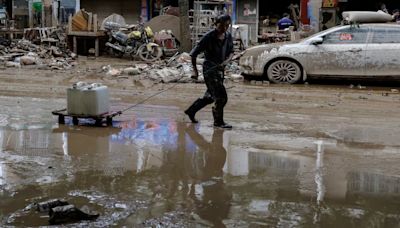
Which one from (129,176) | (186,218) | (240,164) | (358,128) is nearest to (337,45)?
(358,128)

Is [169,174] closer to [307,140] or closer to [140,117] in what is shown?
[307,140]

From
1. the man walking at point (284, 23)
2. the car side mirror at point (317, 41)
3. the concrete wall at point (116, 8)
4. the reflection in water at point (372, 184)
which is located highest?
the concrete wall at point (116, 8)

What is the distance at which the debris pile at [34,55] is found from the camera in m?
17.1

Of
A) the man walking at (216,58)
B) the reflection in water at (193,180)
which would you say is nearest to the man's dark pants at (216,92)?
the man walking at (216,58)

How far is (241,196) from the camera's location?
5211 mm

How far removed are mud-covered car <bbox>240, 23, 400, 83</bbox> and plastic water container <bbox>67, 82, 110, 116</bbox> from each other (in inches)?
241

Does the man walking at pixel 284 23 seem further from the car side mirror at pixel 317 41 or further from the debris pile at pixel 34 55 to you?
the car side mirror at pixel 317 41

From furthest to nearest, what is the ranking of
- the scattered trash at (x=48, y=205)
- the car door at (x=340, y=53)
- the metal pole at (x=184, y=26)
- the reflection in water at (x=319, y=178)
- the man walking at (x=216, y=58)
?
the metal pole at (x=184, y=26)
the car door at (x=340, y=53)
the man walking at (x=216, y=58)
the reflection in water at (x=319, y=178)
the scattered trash at (x=48, y=205)

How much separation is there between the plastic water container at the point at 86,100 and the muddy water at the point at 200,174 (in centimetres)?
24

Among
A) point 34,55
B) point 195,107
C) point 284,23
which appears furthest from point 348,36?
point 34,55

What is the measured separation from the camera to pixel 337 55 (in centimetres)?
1326

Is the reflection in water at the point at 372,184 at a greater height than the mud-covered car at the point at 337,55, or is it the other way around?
the mud-covered car at the point at 337,55

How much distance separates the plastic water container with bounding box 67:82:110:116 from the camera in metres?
8.13

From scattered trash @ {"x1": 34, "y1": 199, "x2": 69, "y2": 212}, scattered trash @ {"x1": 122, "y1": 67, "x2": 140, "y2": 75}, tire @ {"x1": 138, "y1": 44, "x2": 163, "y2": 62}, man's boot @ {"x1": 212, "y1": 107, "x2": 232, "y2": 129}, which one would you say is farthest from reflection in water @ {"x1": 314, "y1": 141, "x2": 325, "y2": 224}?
tire @ {"x1": 138, "y1": 44, "x2": 163, "y2": 62}
